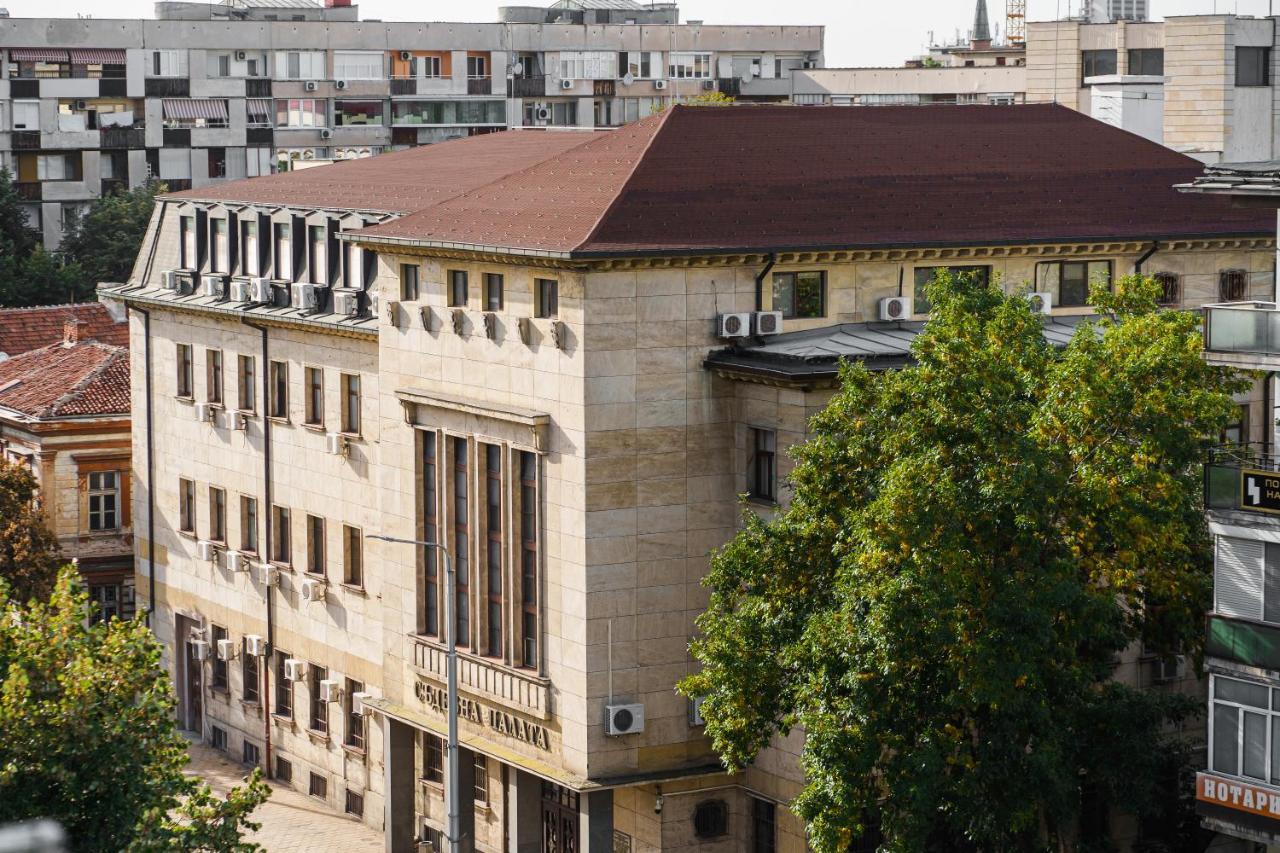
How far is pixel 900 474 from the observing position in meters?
35.8

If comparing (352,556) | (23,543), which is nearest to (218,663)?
(23,543)

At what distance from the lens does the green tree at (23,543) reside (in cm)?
6291

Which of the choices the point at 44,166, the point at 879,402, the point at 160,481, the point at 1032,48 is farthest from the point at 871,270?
the point at 44,166

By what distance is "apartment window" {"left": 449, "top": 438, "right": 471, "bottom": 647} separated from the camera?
1969 inches

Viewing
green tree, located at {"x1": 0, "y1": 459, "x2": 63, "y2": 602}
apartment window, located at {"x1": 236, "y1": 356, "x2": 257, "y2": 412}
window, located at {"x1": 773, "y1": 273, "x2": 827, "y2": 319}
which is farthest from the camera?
green tree, located at {"x1": 0, "y1": 459, "x2": 63, "y2": 602}

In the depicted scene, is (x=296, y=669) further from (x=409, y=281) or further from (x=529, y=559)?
(x=529, y=559)

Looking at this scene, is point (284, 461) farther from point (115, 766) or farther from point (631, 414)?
point (115, 766)

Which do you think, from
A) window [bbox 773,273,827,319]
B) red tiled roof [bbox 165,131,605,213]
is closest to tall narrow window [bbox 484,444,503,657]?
window [bbox 773,273,827,319]

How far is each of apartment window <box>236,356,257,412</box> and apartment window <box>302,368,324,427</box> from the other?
2935mm

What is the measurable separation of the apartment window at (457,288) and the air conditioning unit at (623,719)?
8978mm

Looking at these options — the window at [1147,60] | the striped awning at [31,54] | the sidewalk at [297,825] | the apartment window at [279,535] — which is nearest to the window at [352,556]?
the apartment window at [279,535]

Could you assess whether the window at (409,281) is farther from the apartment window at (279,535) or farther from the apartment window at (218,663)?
the apartment window at (218,663)

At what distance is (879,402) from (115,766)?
1272 centimetres

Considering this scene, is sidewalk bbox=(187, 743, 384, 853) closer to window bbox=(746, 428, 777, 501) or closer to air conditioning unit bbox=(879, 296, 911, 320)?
window bbox=(746, 428, 777, 501)
